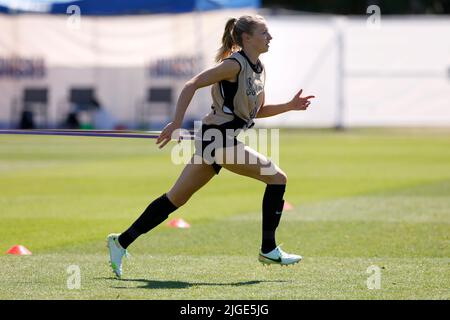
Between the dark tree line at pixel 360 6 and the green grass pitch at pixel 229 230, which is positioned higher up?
the dark tree line at pixel 360 6

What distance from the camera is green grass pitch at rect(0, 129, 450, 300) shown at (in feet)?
26.9

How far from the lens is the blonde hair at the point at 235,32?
8844 millimetres

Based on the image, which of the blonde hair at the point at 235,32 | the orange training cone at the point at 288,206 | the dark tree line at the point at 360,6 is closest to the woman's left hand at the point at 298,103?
the blonde hair at the point at 235,32

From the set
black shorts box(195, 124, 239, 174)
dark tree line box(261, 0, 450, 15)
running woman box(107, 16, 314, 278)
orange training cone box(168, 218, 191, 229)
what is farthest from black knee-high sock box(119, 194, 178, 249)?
dark tree line box(261, 0, 450, 15)

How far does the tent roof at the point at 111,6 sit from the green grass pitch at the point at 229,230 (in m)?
5.05

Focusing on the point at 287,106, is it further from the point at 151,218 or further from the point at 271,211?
the point at 151,218

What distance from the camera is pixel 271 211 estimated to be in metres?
9.05

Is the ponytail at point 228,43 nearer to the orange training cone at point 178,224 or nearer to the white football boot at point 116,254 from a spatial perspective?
the white football boot at point 116,254

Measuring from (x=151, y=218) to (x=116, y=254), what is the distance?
1.50ft

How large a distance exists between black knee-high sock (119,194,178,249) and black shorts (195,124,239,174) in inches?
22.4

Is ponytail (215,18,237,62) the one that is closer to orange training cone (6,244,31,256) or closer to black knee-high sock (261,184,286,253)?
black knee-high sock (261,184,286,253)

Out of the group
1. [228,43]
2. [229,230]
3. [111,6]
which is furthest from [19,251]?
[111,6]

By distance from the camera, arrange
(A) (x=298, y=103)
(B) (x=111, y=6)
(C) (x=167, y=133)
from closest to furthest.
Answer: (C) (x=167, y=133) → (A) (x=298, y=103) → (B) (x=111, y=6)
